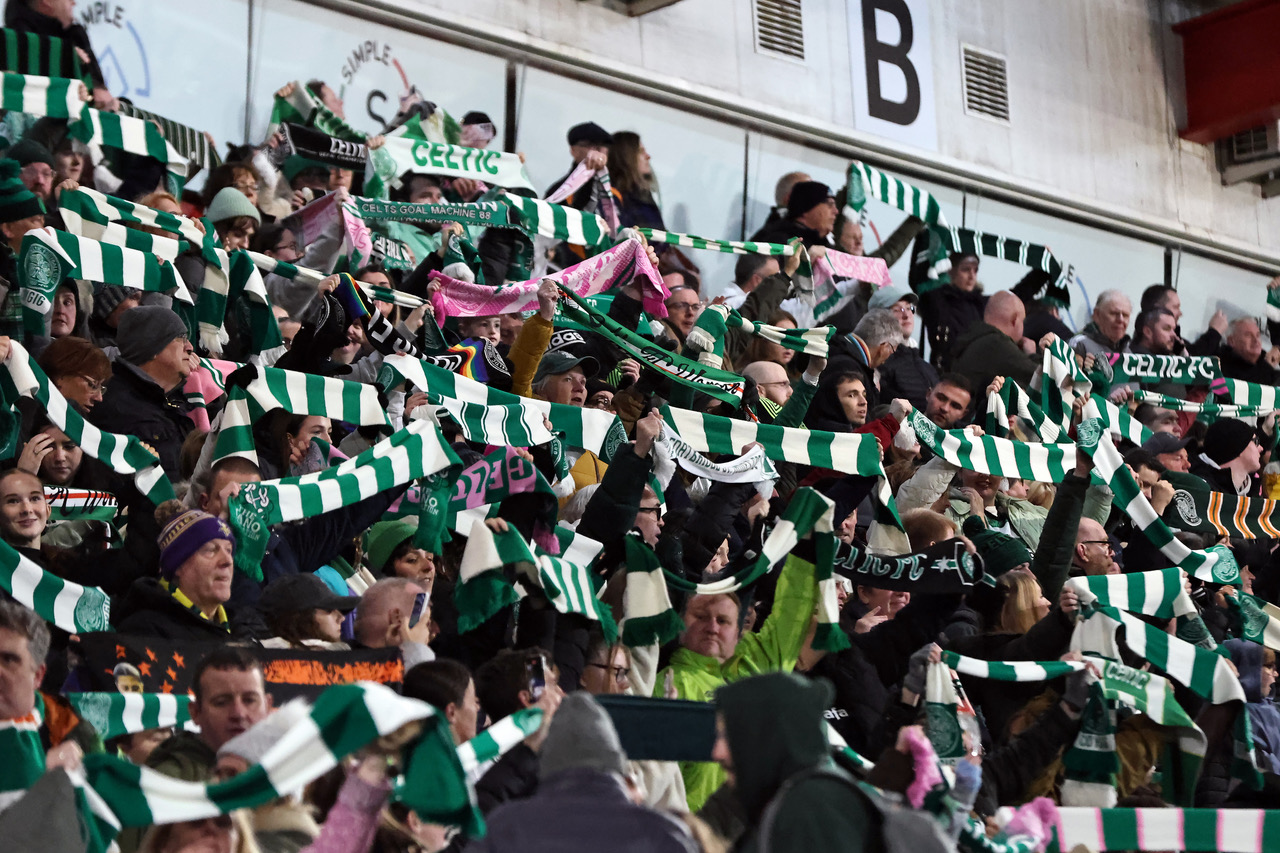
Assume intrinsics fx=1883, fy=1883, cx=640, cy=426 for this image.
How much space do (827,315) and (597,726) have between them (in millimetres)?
7530

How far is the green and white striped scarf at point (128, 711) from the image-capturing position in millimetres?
4656

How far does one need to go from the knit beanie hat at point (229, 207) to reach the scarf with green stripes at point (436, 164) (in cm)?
153

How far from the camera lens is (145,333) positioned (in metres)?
6.75

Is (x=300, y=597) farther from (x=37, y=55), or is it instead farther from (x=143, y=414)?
(x=37, y=55)

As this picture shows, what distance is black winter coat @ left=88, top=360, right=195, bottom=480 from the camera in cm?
658

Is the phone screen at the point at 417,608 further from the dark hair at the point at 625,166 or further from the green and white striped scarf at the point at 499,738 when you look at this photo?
the dark hair at the point at 625,166

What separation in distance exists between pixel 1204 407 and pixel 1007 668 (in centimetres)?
539

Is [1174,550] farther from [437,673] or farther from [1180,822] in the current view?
[437,673]

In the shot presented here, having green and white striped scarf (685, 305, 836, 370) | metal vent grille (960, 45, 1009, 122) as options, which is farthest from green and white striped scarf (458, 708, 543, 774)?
metal vent grille (960, 45, 1009, 122)

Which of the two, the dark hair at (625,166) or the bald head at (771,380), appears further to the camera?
the dark hair at (625,166)

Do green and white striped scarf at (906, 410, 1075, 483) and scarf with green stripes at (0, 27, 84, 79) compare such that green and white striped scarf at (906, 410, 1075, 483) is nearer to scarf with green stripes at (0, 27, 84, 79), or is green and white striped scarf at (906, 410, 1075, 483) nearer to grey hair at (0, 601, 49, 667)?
grey hair at (0, 601, 49, 667)

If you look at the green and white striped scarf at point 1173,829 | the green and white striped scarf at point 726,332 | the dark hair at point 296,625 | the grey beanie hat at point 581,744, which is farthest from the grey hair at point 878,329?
the grey beanie hat at point 581,744

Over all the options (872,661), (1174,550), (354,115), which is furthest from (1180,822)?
(354,115)

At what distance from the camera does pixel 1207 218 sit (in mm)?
17000
